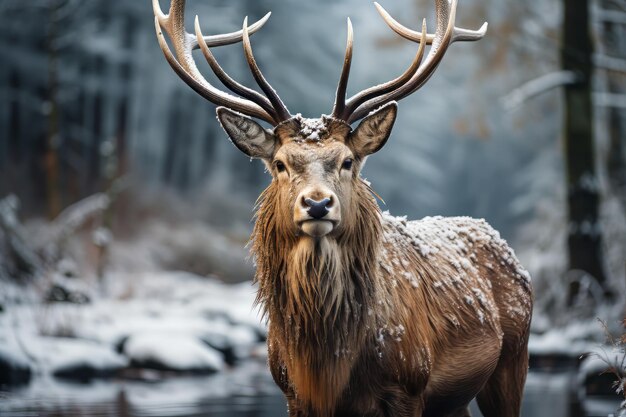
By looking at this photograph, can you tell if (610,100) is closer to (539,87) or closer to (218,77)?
(539,87)

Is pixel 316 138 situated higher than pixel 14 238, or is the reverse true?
pixel 316 138

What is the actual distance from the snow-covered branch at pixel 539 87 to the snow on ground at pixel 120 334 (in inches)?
240

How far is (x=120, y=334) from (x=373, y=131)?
933 centimetres

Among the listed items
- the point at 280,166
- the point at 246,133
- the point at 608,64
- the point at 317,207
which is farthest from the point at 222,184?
the point at 317,207

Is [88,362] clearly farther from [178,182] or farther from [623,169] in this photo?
[178,182]

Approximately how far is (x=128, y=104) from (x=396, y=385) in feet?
93.7

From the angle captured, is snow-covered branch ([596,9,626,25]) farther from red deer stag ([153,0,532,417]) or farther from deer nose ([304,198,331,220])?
deer nose ([304,198,331,220])

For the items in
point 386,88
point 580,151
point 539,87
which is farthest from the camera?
point 580,151

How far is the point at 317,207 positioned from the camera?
16.6 feet

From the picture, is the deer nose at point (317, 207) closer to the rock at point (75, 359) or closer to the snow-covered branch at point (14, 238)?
the rock at point (75, 359)

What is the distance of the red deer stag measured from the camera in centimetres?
539

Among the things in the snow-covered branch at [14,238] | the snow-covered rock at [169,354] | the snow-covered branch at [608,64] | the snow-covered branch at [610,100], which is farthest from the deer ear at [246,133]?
the snow-covered branch at [610,100]

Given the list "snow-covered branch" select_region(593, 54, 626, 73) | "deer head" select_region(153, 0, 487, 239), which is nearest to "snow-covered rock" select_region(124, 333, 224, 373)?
"deer head" select_region(153, 0, 487, 239)

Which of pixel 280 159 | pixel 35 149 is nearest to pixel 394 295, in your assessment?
pixel 280 159
